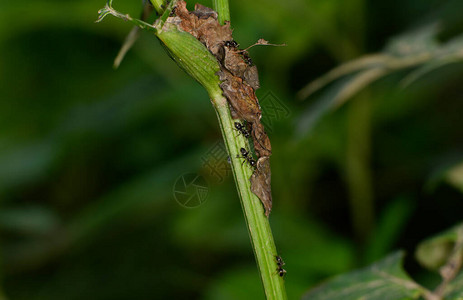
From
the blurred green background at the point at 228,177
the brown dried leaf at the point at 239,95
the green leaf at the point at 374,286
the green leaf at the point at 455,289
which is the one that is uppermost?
the blurred green background at the point at 228,177

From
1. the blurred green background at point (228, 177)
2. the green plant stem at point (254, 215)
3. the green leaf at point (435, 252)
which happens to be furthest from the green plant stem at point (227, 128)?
the blurred green background at point (228, 177)

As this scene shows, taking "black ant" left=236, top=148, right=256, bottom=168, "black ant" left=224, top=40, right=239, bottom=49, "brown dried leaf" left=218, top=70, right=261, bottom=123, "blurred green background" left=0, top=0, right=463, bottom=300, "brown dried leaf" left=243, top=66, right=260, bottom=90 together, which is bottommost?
"black ant" left=236, top=148, right=256, bottom=168

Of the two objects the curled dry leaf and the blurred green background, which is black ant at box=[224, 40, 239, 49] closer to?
the curled dry leaf

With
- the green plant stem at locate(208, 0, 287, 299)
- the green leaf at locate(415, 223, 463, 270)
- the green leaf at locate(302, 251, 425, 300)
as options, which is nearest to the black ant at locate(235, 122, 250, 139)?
the green plant stem at locate(208, 0, 287, 299)

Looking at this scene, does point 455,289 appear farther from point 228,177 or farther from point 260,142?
point 228,177

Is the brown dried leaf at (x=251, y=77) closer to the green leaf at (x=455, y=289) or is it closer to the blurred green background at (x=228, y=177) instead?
the green leaf at (x=455, y=289)

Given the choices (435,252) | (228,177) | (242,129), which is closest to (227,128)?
(242,129)
